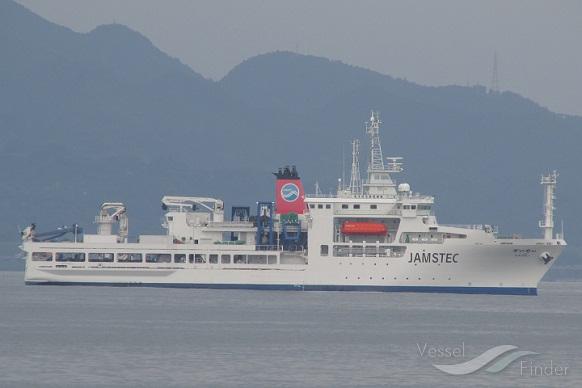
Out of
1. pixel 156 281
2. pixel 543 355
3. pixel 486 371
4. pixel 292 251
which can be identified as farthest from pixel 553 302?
pixel 486 371

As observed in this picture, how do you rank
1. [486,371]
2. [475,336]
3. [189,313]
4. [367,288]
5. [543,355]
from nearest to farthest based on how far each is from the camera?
[486,371] < [543,355] < [475,336] < [189,313] < [367,288]

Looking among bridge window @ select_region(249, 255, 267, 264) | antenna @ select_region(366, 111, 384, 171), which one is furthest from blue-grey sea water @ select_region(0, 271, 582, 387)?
antenna @ select_region(366, 111, 384, 171)

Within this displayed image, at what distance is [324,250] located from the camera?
256 ft

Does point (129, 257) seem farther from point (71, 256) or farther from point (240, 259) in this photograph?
point (240, 259)

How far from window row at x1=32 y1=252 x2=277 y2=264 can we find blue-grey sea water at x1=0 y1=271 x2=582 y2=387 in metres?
1.63

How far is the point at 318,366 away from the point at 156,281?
1424 inches

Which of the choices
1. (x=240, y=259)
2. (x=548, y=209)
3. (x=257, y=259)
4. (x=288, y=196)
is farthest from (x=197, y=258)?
(x=548, y=209)

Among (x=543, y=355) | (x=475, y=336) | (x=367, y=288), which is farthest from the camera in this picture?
(x=367, y=288)

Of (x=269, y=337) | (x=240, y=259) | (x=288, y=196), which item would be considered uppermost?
(x=288, y=196)

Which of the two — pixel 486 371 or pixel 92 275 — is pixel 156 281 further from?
pixel 486 371

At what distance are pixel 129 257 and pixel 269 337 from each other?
2757 centimetres

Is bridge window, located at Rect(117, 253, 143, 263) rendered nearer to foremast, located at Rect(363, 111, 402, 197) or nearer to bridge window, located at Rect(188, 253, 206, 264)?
bridge window, located at Rect(188, 253, 206, 264)

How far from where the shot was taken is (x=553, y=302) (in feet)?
268

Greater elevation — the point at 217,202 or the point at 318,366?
the point at 217,202
